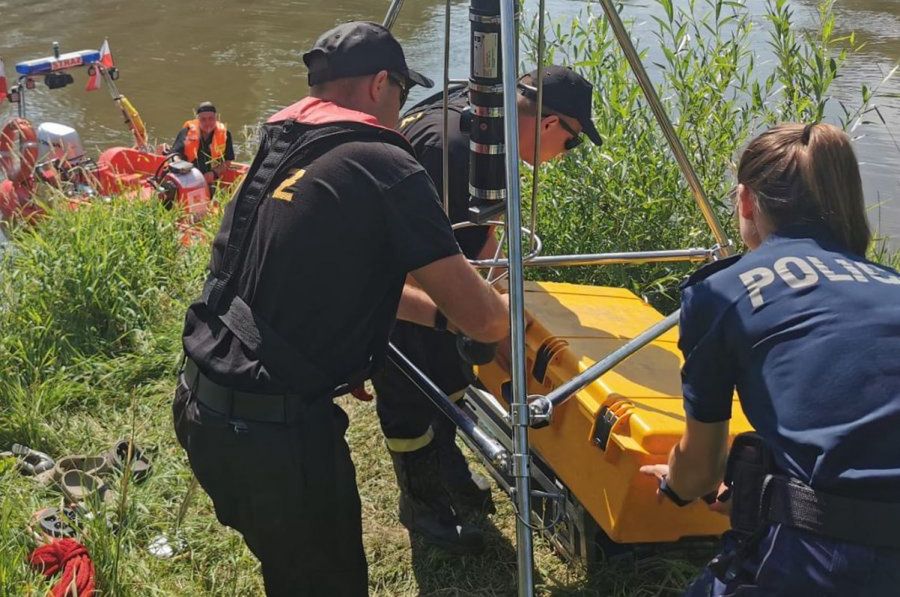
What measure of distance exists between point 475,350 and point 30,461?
7.27ft

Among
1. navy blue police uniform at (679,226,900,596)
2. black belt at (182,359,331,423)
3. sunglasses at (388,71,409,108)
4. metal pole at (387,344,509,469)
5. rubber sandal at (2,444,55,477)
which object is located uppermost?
sunglasses at (388,71,409,108)

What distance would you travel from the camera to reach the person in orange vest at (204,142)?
9.53 meters

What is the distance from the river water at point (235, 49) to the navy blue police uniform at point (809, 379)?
7828mm

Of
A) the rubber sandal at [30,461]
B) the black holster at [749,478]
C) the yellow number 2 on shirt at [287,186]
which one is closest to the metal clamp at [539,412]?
the black holster at [749,478]

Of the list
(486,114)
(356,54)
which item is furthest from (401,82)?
(486,114)

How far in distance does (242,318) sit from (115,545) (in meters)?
1.13

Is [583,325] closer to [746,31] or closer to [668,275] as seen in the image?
[668,275]

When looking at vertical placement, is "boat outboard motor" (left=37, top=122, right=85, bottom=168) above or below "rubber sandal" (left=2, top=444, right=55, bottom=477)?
below

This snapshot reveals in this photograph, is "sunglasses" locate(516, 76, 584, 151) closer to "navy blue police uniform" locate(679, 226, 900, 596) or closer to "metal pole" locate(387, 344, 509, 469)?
"metal pole" locate(387, 344, 509, 469)

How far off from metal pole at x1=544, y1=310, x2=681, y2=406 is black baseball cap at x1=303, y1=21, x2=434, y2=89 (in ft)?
2.89

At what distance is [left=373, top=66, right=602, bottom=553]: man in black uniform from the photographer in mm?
2988

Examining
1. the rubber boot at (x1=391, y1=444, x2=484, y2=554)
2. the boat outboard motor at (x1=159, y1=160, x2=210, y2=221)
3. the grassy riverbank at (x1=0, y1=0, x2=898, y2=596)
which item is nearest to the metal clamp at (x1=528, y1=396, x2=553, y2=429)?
the grassy riverbank at (x1=0, y1=0, x2=898, y2=596)

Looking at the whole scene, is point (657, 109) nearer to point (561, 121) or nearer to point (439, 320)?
point (561, 121)

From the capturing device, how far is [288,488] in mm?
2150
